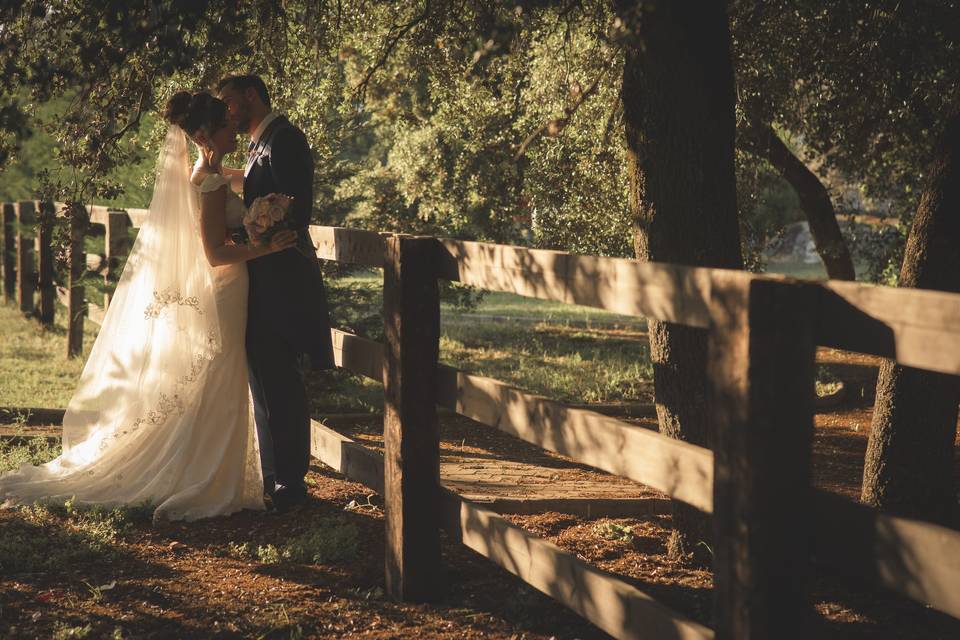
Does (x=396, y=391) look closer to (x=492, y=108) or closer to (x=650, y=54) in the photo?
(x=650, y=54)

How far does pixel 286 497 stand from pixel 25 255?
11702 mm

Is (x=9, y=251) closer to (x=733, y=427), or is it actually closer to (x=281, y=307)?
(x=281, y=307)

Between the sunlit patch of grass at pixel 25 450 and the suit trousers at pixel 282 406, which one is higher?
the suit trousers at pixel 282 406

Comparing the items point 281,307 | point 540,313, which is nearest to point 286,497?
point 281,307

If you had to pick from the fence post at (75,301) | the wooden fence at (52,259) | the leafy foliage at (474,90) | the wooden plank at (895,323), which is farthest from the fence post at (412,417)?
the fence post at (75,301)

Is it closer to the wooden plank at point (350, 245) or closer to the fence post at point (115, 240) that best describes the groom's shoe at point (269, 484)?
the wooden plank at point (350, 245)

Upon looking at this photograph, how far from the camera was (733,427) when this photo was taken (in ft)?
9.98

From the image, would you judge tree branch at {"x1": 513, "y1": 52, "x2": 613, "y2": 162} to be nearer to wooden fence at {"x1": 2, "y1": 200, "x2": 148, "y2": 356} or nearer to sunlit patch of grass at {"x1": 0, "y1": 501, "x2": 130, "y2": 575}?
wooden fence at {"x1": 2, "y1": 200, "x2": 148, "y2": 356}

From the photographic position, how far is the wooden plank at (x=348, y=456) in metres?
5.30

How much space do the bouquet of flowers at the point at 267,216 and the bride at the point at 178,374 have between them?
0.91ft

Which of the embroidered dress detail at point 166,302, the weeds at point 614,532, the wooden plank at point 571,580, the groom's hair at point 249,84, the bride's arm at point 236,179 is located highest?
the groom's hair at point 249,84

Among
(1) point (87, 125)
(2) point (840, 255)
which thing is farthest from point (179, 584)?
(2) point (840, 255)

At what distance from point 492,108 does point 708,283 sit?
9517mm

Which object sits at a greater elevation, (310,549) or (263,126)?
(263,126)
